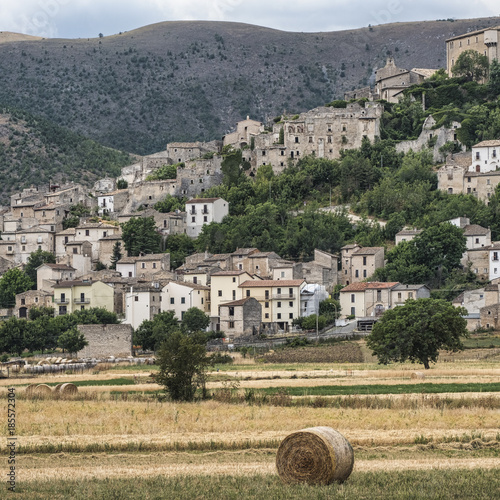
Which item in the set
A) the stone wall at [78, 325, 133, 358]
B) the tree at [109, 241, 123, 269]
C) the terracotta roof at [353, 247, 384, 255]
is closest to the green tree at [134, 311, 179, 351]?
the stone wall at [78, 325, 133, 358]

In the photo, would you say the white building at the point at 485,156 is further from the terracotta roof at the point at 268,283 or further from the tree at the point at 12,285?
the tree at the point at 12,285

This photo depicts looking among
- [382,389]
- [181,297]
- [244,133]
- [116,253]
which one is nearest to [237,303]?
[181,297]

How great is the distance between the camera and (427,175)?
344 ft

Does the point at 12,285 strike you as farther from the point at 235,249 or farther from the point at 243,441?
the point at 243,441

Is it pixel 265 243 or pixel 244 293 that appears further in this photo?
pixel 265 243

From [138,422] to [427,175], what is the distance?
7655 cm

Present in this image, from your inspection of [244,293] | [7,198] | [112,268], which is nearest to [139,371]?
[244,293]

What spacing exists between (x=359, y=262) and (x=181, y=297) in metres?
15.8

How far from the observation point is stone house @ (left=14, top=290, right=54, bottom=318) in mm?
91125

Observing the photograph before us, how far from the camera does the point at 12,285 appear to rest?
96.4 meters

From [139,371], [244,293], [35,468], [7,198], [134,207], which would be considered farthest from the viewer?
[7,198]

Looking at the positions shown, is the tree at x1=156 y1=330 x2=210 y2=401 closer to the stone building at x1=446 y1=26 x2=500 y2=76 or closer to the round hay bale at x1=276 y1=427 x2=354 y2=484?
the round hay bale at x1=276 y1=427 x2=354 y2=484

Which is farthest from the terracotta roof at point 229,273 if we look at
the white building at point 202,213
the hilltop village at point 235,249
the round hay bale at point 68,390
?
the round hay bale at point 68,390

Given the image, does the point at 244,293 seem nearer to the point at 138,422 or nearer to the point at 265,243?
the point at 265,243
